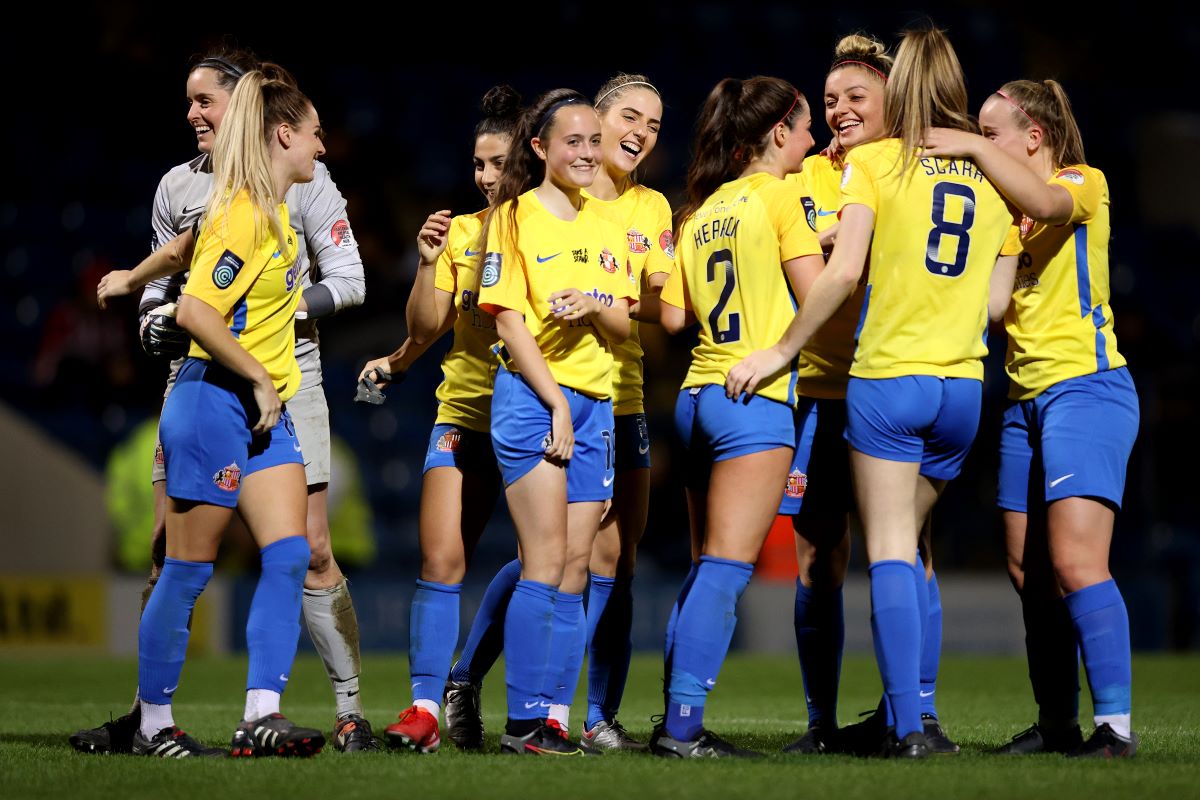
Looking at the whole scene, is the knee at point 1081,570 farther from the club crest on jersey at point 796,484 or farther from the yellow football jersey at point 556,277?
the yellow football jersey at point 556,277

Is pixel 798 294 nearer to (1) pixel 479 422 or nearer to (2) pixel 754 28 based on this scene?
(1) pixel 479 422

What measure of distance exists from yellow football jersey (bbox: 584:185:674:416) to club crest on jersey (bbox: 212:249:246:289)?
120 centimetres

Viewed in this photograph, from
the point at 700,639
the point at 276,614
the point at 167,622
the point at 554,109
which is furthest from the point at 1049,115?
the point at 167,622

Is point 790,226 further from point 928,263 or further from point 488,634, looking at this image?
point 488,634

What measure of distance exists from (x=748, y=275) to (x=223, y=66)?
6.16ft

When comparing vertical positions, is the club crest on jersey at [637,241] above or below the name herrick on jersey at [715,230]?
above

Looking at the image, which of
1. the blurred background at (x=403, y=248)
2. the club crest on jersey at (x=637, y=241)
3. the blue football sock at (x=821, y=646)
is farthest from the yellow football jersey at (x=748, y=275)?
the blurred background at (x=403, y=248)

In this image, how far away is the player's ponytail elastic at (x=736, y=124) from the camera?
461 centimetres

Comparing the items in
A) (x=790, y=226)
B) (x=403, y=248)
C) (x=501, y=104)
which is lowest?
(x=790, y=226)

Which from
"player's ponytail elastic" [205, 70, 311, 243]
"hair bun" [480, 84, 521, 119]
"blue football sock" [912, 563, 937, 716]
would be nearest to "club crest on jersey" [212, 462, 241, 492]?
"player's ponytail elastic" [205, 70, 311, 243]

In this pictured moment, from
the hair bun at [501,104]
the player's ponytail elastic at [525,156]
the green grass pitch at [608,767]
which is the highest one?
the hair bun at [501,104]

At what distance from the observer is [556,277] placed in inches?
181

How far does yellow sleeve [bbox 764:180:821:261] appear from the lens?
4484 mm

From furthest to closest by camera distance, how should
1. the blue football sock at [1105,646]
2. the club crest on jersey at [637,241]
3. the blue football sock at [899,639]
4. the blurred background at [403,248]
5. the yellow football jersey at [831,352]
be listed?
the blurred background at [403,248], the club crest on jersey at [637,241], the yellow football jersey at [831,352], the blue football sock at [1105,646], the blue football sock at [899,639]
